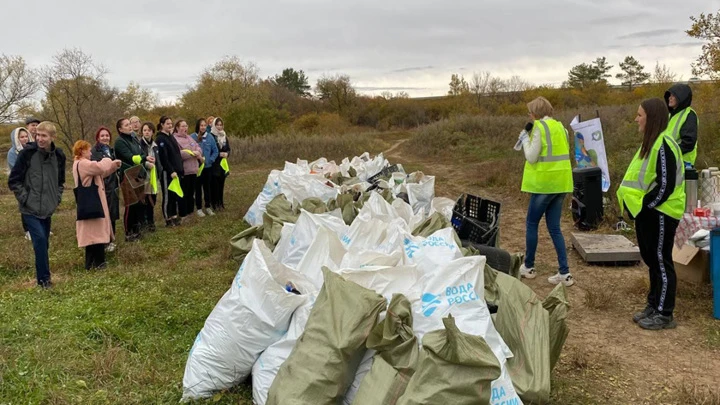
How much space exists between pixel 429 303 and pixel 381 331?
0.92 ft

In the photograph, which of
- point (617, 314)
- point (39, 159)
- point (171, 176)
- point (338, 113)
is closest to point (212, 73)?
point (338, 113)

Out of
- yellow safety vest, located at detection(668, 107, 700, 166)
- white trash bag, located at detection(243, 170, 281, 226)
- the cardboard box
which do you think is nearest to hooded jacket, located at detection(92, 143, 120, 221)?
white trash bag, located at detection(243, 170, 281, 226)

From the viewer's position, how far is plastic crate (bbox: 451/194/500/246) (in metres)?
4.14

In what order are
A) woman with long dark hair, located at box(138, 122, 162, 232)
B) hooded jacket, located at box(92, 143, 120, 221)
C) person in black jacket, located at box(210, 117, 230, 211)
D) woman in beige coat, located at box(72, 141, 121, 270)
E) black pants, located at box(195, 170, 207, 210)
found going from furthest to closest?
person in black jacket, located at box(210, 117, 230, 211), black pants, located at box(195, 170, 207, 210), woman with long dark hair, located at box(138, 122, 162, 232), hooded jacket, located at box(92, 143, 120, 221), woman in beige coat, located at box(72, 141, 121, 270)

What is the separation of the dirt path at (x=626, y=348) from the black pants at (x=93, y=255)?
14.0 feet

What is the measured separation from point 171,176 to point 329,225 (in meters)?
3.84

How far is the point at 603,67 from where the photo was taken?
1543 inches

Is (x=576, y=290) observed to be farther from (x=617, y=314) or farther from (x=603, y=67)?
(x=603, y=67)

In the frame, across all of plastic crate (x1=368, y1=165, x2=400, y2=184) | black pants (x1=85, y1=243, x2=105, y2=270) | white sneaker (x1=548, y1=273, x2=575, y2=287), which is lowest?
white sneaker (x1=548, y1=273, x2=575, y2=287)

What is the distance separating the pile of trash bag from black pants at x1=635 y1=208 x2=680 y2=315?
1.14m

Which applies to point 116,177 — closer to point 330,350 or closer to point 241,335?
point 241,335

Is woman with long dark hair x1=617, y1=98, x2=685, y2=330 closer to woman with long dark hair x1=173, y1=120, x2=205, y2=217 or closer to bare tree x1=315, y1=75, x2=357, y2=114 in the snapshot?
woman with long dark hair x1=173, y1=120, x2=205, y2=217

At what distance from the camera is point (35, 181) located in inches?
173

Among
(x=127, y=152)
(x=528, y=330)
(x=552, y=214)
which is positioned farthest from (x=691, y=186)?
(x=127, y=152)
